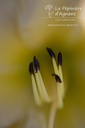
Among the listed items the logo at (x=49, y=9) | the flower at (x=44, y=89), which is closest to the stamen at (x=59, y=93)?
the flower at (x=44, y=89)

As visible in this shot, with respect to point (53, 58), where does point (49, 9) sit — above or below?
above

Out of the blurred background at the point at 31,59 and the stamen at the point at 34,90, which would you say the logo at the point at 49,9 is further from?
the stamen at the point at 34,90

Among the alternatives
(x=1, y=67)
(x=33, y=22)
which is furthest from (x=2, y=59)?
(x=33, y=22)

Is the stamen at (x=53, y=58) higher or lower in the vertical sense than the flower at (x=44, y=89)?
higher

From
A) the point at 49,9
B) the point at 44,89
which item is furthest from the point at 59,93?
the point at 49,9

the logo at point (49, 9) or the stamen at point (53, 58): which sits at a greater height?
the logo at point (49, 9)

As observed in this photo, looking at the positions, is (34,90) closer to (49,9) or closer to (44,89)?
(44,89)

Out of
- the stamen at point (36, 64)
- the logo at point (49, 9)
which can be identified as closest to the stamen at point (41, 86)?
the stamen at point (36, 64)

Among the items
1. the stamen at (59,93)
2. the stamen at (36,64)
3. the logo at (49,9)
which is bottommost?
the stamen at (59,93)

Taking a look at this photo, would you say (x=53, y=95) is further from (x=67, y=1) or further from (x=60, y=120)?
(x=67, y=1)

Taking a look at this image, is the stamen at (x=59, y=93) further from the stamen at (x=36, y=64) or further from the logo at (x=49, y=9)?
the logo at (x=49, y=9)

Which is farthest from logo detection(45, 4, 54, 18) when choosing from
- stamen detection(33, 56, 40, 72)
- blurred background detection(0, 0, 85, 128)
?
stamen detection(33, 56, 40, 72)
